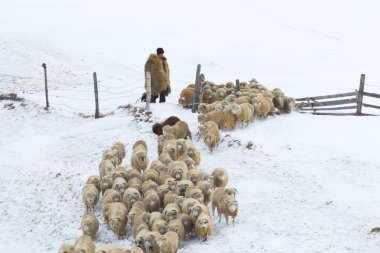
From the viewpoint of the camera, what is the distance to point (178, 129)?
1636 centimetres

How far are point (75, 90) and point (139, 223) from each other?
17470mm

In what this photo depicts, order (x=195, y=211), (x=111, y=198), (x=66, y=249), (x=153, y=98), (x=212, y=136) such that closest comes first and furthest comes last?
1. (x=66, y=249)
2. (x=195, y=211)
3. (x=111, y=198)
4. (x=212, y=136)
5. (x=153, y=98)

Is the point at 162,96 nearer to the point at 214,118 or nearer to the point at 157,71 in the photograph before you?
the point at 157,71

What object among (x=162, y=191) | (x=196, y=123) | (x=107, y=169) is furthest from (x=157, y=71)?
(x=162, y=191)

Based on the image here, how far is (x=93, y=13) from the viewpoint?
40.9m

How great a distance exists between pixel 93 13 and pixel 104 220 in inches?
1239

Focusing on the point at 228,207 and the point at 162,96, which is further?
the point at 162,96

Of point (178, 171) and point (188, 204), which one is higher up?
point (178, 171)

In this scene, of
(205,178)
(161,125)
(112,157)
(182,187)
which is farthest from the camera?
(161,125)

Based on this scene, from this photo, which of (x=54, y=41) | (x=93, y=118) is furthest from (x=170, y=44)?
(x=93, y=118)

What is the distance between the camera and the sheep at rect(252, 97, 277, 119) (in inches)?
693

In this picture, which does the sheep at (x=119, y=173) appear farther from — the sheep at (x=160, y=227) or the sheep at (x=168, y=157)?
the sheep at (x=160, y=227)

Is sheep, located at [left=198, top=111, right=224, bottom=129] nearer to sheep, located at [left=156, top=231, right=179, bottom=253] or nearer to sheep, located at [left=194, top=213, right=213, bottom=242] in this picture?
sheep, located at [left=194, top=213, right=213, bottom=242]

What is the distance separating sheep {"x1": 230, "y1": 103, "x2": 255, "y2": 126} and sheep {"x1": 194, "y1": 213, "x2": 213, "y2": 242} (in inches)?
263
